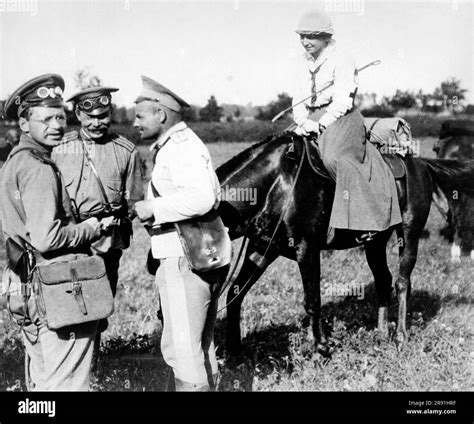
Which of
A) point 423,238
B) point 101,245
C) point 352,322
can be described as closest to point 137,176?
point 101,245

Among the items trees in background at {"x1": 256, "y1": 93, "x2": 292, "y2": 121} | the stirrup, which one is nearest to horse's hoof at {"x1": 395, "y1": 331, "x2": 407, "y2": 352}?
the stirrup

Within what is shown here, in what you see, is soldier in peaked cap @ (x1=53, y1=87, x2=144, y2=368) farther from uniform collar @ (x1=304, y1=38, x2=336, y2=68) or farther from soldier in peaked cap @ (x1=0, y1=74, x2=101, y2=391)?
uniform collar @ (x1=304, y1=38, x2=336, y2=68)

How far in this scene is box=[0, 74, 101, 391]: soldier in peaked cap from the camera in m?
3.61

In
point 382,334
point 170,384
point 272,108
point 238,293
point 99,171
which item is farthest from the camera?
point 272,108

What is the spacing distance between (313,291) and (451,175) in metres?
2.20

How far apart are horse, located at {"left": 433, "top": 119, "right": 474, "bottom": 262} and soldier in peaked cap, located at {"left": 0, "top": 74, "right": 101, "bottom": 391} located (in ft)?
14.2

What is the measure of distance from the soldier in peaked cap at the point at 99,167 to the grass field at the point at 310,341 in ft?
3.13

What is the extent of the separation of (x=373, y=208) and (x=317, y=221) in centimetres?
51

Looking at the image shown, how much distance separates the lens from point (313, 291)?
5.61m

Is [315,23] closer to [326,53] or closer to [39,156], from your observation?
[326,53]

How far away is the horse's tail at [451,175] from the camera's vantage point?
22.1 ft

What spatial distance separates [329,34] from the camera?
569cm

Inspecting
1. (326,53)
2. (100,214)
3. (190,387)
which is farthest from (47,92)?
(326,53)
